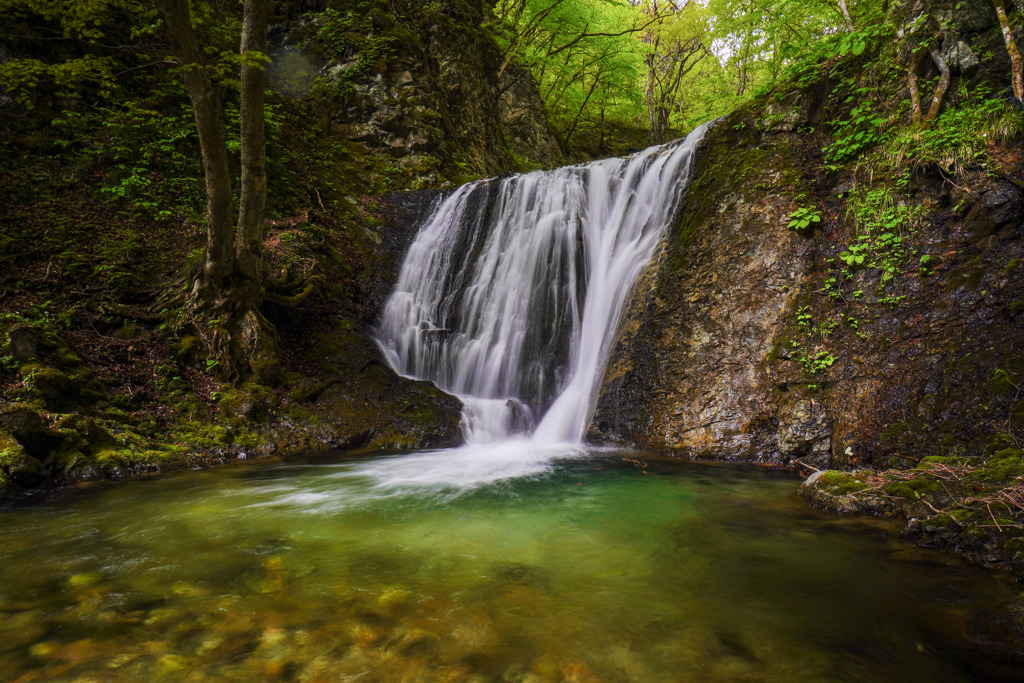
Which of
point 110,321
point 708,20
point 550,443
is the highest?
point 708,20

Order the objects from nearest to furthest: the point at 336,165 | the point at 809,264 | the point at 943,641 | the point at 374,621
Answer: the point at 943,641 → the point at 374,621 → the point at 809,264 → the point at 336,165

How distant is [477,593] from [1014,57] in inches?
286

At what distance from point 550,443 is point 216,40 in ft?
36.4

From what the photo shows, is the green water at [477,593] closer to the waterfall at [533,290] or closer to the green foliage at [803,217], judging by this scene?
the waterfall at [533,290]

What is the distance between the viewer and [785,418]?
5168mm

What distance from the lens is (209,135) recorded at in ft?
18.9

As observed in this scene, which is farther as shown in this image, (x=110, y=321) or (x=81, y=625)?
(x=110, y=321)

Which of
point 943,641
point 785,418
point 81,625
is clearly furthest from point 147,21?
point 943,641

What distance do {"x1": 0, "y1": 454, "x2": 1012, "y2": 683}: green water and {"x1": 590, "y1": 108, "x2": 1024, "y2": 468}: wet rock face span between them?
60.7 inches

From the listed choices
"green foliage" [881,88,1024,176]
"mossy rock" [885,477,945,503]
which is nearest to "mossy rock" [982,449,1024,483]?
"mossy rock" [885,477,945,503]

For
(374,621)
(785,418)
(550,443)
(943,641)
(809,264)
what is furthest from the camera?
(550,443)

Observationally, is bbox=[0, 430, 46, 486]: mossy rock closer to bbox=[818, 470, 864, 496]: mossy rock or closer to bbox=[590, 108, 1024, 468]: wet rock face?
bbox=[590, 108, 1024, 468]: wet rock face

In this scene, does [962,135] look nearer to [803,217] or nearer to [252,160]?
[803,217]

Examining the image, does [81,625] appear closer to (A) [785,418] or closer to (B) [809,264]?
(A) [785,418]
